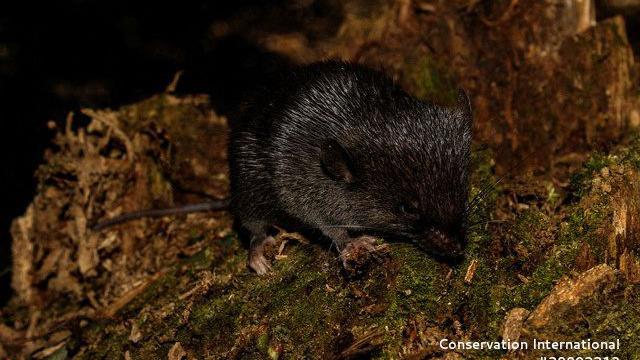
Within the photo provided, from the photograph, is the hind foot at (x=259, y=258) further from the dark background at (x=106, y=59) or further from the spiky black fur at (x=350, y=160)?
the dark background at (x=106, y=59)

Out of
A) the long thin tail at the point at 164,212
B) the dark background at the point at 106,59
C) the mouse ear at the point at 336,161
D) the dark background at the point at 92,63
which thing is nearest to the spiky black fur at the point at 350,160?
the mouse ear at the point at 336,161

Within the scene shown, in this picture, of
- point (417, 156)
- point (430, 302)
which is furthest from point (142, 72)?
point (430, 302)

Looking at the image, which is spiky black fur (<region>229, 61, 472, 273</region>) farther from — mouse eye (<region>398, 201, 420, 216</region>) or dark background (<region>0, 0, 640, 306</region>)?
dark background (<region>0, 0, 640, 306</region>)

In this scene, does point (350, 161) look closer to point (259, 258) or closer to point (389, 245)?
point (389, 245)

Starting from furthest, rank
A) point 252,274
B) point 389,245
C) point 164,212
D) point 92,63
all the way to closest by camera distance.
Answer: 1. point 92,63
2. point 164,212
3. point 252,274
4. point 389,245

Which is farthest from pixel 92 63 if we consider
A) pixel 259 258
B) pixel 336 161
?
pixel 336 161
